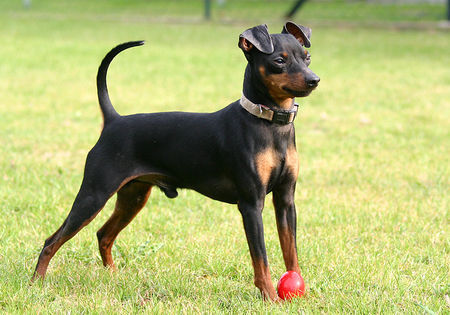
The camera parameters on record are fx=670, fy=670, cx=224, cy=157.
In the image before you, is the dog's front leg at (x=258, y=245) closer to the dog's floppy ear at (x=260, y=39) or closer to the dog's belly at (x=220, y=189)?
the dog's belly at (x=220, y=189)

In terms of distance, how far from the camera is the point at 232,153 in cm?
374

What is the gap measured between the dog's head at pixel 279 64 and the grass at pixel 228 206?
1.19 meters

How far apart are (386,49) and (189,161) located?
1434cm

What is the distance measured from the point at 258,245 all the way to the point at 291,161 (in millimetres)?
510

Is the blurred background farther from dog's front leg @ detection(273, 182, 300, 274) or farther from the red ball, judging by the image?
the red ball

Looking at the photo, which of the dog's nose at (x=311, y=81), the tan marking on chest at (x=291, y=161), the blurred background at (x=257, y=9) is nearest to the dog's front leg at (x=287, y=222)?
the tan marking on chest at (x=291, y=161)

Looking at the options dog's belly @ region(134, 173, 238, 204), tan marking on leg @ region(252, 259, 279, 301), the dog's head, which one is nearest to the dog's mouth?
the dog's head

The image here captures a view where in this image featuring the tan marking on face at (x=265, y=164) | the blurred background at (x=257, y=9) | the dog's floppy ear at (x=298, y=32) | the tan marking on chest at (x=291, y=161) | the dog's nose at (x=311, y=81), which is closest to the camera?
the dog's nose at (x=311, y=81)

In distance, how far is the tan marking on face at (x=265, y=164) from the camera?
367 centimetres

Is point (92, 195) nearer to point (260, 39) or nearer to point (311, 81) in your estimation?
point (260, 39)

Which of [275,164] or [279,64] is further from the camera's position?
[275,164]

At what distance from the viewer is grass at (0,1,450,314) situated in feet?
13.0

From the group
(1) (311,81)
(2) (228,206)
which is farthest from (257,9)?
(1) (311,81)

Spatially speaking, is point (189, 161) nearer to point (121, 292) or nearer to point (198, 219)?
point (121, 292)
